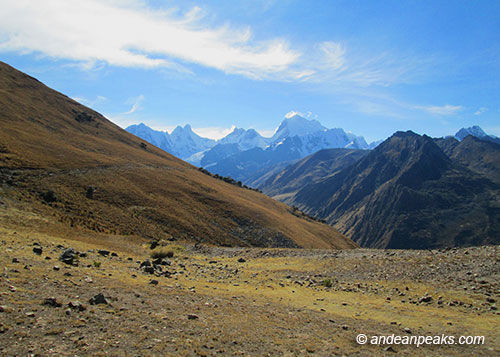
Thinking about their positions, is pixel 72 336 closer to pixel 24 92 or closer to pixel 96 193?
pixel 96 193

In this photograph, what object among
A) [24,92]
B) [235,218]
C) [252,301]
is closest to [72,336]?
[252,301]

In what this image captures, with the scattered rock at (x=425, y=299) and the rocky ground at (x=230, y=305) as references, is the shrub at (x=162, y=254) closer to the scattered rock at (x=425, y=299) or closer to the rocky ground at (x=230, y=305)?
the rocky ground at (x=230, y=305)

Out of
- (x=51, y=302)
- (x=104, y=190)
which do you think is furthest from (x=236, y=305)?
(x=104, y=190)

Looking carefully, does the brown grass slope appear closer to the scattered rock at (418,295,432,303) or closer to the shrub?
the shrub

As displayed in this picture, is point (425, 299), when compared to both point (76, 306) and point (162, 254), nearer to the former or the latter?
point (76, 306)

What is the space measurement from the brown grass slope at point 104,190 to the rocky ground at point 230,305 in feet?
54.1

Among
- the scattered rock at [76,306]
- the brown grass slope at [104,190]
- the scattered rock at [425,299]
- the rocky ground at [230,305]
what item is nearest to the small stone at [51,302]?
the rocky ground at [230,305]

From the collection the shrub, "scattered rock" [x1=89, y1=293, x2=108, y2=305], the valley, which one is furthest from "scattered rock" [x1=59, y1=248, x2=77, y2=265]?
the shrub

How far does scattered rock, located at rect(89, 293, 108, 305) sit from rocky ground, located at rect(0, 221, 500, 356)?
5 cm

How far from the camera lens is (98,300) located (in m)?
11.5

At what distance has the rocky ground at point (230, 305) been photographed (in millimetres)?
9344

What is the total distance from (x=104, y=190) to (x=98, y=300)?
132 feet

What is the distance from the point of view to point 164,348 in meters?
9.10

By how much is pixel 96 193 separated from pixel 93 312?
39.4 metres
